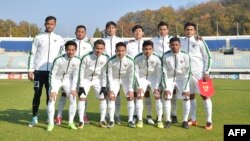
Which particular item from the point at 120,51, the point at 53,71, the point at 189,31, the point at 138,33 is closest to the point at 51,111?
the point at 53,71

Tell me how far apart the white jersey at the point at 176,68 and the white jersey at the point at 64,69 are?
1834 mm

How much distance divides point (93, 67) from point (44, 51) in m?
1.15

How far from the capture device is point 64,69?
6840mm

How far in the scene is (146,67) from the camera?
713cm

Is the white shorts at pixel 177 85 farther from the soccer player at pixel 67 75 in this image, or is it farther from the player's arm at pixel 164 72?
the soccer player at pixel 67 75

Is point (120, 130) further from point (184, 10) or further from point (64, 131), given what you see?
→ point (184, 10)

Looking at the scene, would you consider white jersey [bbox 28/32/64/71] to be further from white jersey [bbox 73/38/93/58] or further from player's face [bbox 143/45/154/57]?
player's face [bbox 143/45/154/57]

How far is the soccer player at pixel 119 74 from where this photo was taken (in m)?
6.89

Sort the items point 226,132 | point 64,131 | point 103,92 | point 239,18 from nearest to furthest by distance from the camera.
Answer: point 226,132, point 64,131, point 103,92, point 239,18

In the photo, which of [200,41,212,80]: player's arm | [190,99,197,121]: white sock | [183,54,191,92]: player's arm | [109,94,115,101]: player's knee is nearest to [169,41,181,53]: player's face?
[183,54,191,92]: player's arm

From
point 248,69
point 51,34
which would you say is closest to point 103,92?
point 51,34

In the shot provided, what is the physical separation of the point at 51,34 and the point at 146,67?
219cm

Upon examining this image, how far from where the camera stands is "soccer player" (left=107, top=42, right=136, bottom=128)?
22.6 feet

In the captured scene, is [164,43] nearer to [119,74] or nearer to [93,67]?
[119,74]
